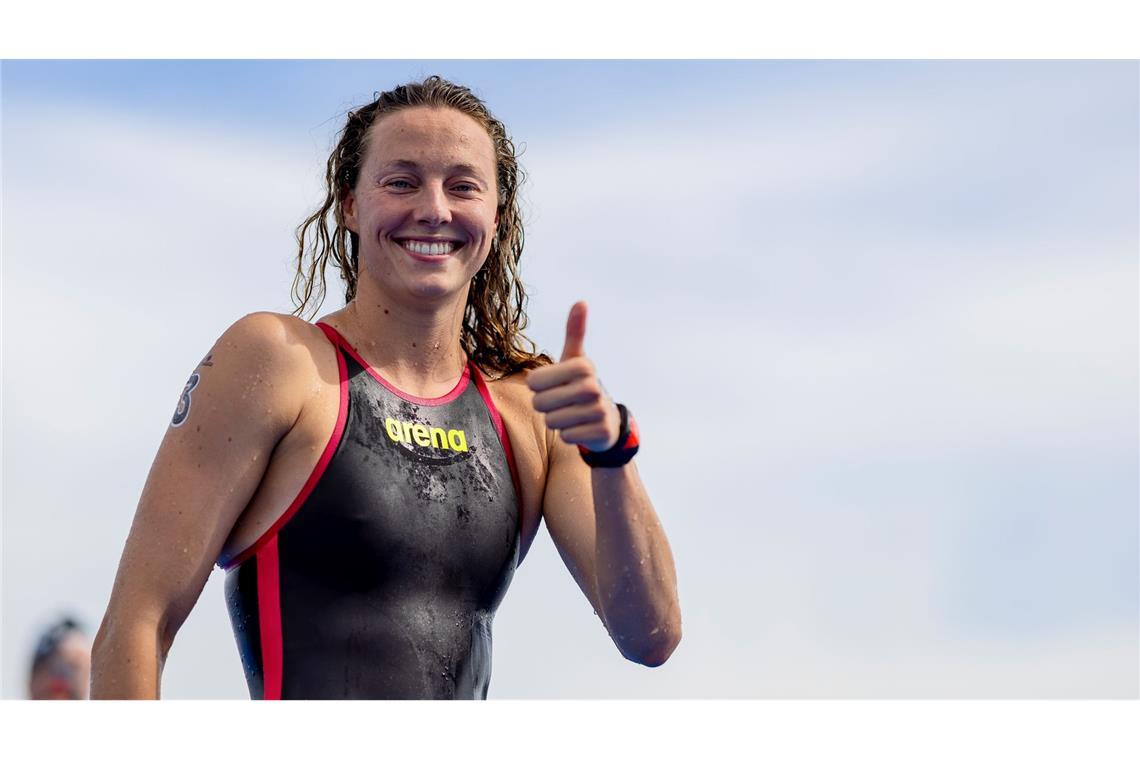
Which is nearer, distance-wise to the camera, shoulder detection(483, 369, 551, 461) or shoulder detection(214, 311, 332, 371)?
shoulder detection(214, 311, 332, 371)

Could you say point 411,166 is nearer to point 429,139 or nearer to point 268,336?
point 429,139

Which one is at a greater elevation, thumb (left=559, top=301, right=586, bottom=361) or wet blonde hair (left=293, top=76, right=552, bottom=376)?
wet blonde hair (left=293, top=76, right=552, bottom=376)

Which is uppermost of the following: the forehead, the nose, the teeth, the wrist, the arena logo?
the forehead

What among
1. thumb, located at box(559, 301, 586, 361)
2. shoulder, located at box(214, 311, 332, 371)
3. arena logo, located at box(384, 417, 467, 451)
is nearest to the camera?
thumb, located at box(559, 301, 586, 361)

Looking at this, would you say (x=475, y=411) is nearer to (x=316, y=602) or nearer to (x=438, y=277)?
(x=438, y=277)

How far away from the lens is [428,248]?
4.62m

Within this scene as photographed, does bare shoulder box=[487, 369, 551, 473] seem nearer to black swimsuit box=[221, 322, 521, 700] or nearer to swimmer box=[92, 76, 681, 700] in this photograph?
swimmer box=[92, 76, 681, 700]

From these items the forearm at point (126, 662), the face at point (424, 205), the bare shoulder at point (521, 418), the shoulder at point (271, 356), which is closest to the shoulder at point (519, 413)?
the bare shoulder at point (521, 418)

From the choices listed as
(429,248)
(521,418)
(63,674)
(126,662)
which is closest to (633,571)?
(521,418)

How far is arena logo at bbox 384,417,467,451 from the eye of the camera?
4.53 m

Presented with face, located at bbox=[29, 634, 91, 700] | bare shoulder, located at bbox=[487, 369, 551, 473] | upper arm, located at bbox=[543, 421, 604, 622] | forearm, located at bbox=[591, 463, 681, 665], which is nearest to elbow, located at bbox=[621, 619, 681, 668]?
forearm, located at bbox=[591, 463, 681, 665]

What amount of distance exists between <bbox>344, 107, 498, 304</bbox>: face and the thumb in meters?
0.95

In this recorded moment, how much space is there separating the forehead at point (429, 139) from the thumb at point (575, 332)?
1153mm

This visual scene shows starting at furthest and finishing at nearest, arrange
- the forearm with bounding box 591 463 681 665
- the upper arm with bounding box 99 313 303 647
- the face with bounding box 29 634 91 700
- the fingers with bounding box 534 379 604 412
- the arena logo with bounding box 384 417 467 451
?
the face with bounding box 29 634 91 700 → the arena logo with bounding box 384 417 467 451 → the forearm with bounding box 591 463 681 665 → the upper arm with bounding box 99 313 303 647 → the fingers with bounding box 534 379 604 412
